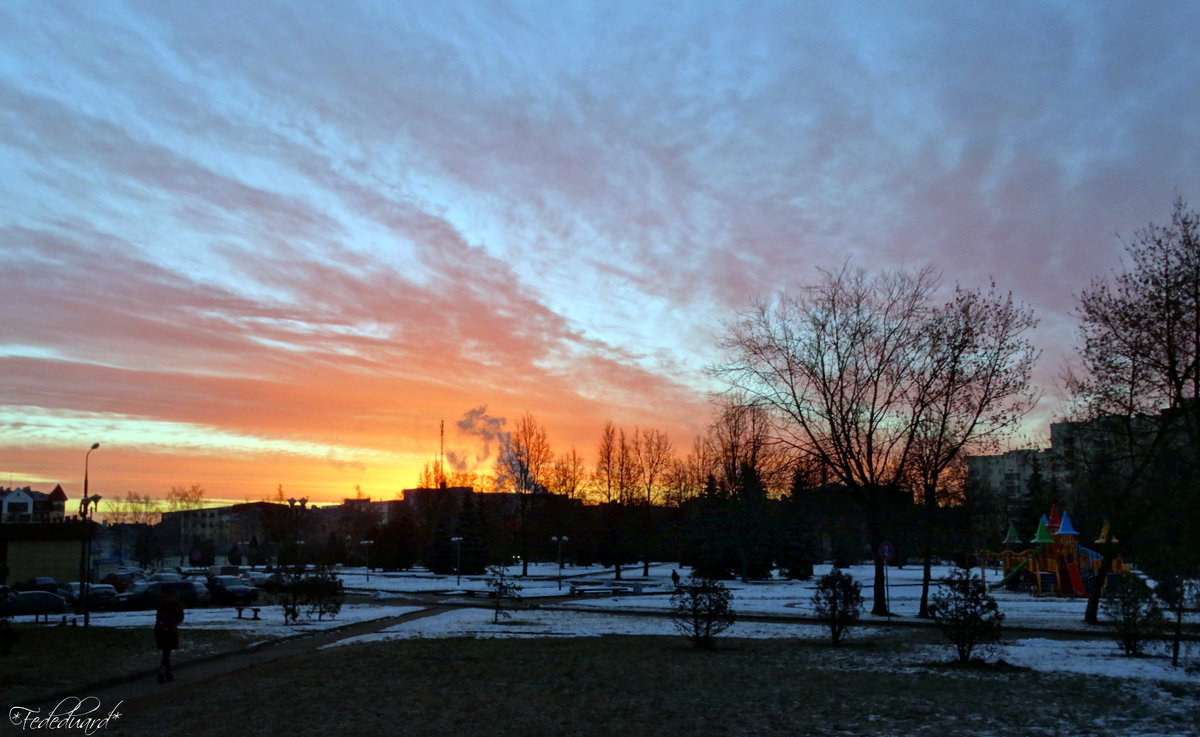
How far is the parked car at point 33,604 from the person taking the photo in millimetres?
34344

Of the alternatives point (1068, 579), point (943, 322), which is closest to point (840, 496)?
point (943, 322)

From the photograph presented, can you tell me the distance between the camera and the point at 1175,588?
56.6ft

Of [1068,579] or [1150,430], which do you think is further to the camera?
[1068,579]

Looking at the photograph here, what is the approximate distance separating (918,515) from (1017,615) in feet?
98.9

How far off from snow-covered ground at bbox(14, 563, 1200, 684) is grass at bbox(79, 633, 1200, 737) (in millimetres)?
2085

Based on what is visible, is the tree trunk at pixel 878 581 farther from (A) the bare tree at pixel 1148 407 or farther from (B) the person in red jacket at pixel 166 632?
(B) the person in red jacket at pixel 166 632

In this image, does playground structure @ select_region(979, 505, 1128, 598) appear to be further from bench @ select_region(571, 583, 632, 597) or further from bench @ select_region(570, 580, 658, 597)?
bench @ select_region(571, 583, 632, 597)

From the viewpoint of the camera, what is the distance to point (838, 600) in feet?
68.0

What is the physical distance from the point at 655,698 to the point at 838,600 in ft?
29.1

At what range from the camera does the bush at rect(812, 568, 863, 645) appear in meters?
20.6

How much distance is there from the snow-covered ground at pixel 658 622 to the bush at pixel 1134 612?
0.52 metres

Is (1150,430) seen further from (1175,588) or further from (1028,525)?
(1028,525)

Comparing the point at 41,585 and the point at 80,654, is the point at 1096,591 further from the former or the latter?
the point at 41,585

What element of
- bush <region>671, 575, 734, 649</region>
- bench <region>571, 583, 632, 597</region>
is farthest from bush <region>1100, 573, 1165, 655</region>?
bench <region>571, 583, 632, 597</region>
